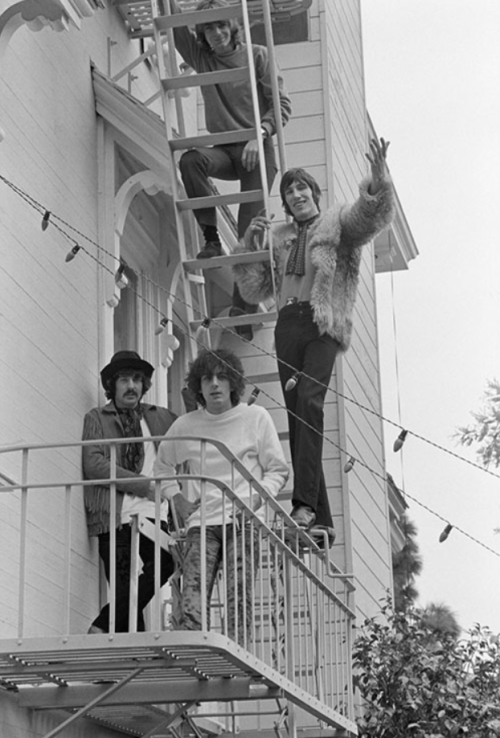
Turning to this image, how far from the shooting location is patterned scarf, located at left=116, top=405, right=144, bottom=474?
9438 millimetres

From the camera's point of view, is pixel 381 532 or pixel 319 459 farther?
pixel 381 532

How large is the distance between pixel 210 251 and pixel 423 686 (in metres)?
3.34

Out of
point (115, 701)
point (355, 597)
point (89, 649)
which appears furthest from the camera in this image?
point (355, 597)

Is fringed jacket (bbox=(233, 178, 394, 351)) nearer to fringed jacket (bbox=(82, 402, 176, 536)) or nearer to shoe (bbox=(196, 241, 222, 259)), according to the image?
shoe (bbox=(196, 241, 222, 259))

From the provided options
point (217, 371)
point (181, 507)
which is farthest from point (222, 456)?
point (217, 371)

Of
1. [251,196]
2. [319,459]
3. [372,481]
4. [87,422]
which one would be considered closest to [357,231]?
[251,196]

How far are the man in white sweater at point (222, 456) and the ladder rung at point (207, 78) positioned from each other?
223cm

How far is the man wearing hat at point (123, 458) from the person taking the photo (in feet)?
29.9

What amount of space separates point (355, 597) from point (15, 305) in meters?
4.90

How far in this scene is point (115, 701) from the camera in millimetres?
8016

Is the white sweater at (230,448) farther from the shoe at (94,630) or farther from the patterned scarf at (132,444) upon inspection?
the shoe at (94,630)

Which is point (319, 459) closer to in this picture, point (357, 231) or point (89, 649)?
point (357, 231)

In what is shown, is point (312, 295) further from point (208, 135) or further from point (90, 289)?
point (90, 289)

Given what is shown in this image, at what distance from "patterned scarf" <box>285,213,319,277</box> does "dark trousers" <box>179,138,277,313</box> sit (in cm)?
53
